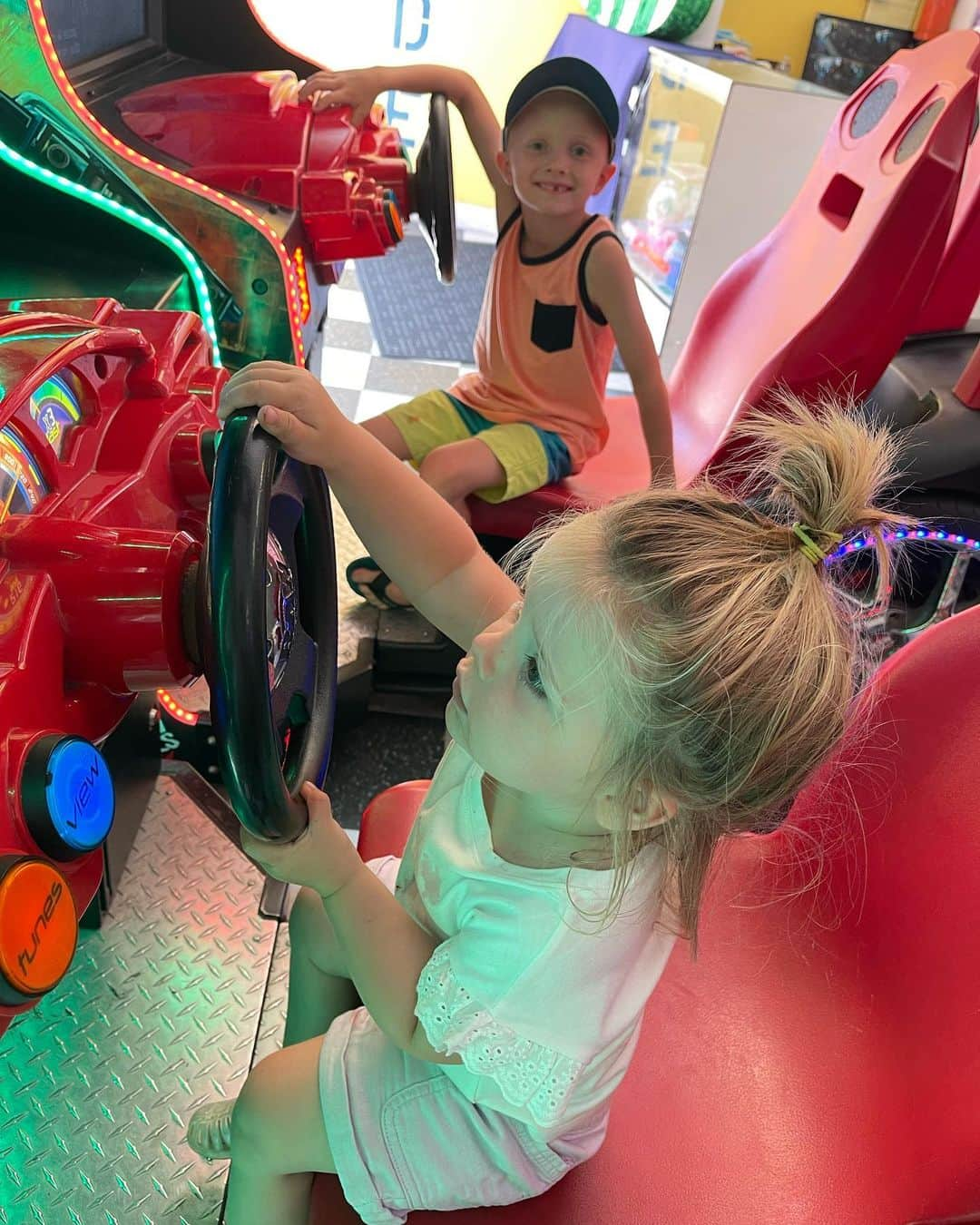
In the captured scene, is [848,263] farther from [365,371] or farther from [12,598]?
[365,371]

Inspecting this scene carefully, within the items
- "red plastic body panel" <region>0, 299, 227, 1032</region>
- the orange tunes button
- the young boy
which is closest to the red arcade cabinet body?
the young boy

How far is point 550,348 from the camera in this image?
1.67m

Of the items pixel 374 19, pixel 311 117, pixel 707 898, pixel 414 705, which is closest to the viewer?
pixel 707 898

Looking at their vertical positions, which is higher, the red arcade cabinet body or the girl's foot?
the red arcade cabinet body

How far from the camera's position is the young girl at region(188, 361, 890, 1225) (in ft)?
1.97

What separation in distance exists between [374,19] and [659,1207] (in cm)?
410

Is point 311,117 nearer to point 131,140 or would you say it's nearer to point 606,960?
point 131,140

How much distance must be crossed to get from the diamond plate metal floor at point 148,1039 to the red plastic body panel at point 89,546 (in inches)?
13.5

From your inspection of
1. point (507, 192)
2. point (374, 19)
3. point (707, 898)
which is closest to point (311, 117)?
point (507, 192)

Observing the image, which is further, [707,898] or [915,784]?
[707,898]

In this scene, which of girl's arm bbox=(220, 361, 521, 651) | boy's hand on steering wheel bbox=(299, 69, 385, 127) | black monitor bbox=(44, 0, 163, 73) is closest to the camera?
girl's arm bbox=(220, 361, 521, 651)

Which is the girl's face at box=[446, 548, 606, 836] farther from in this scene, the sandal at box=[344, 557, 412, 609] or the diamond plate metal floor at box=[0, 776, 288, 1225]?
the sandal at box=[344, 557, 412, 609]

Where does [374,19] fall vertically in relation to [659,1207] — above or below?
above

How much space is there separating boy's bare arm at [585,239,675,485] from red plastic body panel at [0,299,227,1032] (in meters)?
0.87
